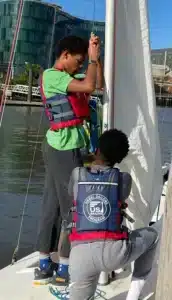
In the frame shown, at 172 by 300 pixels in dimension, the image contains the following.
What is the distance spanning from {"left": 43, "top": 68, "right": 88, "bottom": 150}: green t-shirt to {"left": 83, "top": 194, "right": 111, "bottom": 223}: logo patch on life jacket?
2.13 feet

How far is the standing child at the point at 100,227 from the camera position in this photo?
9.65 ft

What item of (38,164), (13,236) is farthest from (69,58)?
(38,164)

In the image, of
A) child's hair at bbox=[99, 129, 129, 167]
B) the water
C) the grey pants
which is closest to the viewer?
the grey pants

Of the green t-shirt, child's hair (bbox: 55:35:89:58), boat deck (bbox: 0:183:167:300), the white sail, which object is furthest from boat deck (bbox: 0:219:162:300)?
child's hair (bbox: 55:35:89:58)

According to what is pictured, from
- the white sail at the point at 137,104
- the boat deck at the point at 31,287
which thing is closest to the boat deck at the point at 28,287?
the boat deck at the point at 31,287

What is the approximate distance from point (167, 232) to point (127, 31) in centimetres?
191

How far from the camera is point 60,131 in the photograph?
3.56 meters

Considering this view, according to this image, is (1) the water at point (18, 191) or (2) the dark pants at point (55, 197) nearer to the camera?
(2) the dark pants at point (55, 197)

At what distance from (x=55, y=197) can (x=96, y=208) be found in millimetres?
862


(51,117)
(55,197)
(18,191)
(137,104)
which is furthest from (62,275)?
(18,191)

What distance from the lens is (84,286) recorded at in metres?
3.00

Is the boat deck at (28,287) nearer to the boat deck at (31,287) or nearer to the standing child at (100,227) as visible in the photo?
the boat deck at (31,287)

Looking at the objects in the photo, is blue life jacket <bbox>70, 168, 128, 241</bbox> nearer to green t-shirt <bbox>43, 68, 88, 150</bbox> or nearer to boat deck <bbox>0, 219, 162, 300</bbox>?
green t-shirt <bbox>43, 68, 88, 150</bbox>

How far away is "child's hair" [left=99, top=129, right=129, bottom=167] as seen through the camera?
3123 mm
